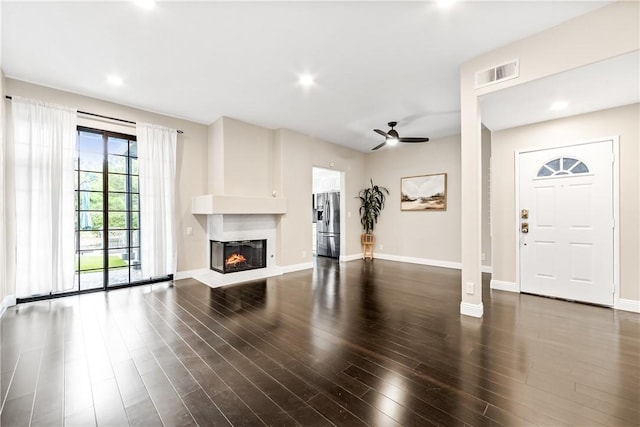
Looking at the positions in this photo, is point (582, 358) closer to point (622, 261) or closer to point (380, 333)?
point (380, 333)

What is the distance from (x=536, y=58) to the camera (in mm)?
2705

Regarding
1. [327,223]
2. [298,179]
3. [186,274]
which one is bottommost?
[186,274]

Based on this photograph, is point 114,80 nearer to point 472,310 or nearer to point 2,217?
point 2,217

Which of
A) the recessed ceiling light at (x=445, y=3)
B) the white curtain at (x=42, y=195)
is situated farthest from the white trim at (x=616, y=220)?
the white curtain at (x=42, y=195)

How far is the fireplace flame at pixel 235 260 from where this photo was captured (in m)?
5.12

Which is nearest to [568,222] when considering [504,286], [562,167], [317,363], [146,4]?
[562,167]

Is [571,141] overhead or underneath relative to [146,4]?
underneath

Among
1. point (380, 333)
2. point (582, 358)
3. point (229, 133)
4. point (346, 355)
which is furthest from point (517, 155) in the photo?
point (229, 133)

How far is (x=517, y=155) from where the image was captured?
171 inches

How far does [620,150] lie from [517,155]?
1.12 meters

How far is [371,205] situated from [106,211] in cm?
585

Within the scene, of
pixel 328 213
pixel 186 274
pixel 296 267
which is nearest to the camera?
pixel 186 274

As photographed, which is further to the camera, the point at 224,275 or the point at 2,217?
the point at 224,275

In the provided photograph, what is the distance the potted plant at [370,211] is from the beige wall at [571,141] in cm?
315
